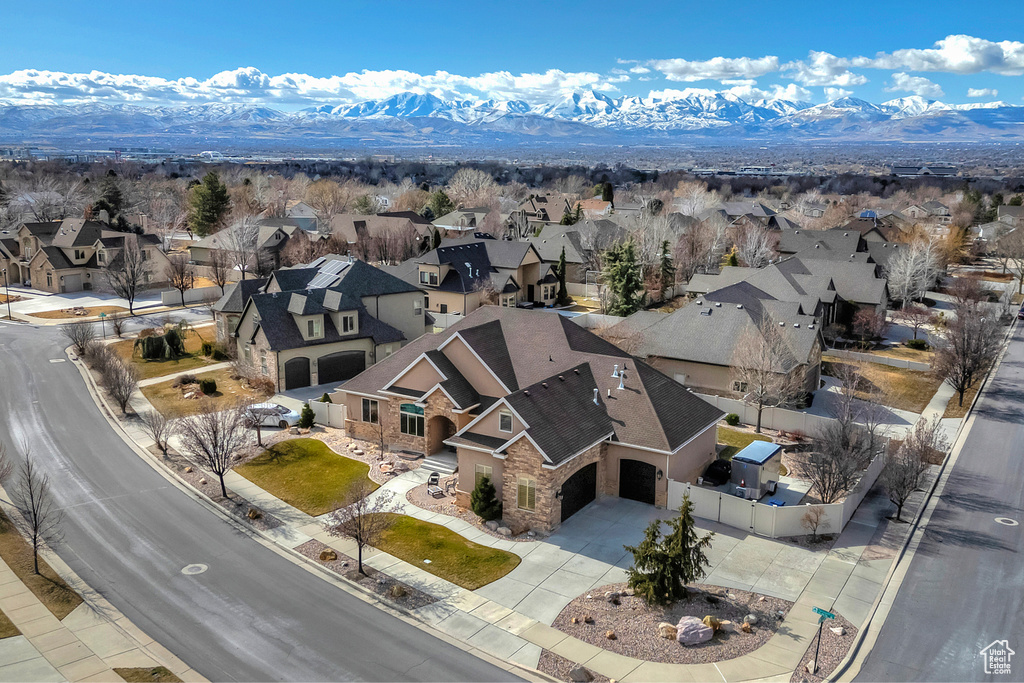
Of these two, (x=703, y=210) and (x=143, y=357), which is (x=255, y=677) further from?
(x=703, y=210)

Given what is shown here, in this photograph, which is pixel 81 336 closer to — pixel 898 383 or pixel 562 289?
pixel 562 289

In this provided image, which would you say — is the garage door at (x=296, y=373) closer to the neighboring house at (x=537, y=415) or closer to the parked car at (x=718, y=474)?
the neighboring house at (x=537, y=415)

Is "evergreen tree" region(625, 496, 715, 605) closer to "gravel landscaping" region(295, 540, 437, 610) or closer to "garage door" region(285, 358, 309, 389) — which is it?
"gravel landscaping" region(295, 540, 437, 610)

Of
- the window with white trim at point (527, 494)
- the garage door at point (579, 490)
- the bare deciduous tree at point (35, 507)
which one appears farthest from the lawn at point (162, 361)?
the garage door at point (579, 490)

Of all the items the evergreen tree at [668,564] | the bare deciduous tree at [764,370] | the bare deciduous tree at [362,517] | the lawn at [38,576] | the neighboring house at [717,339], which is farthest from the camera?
the neighboring house at [717,339]

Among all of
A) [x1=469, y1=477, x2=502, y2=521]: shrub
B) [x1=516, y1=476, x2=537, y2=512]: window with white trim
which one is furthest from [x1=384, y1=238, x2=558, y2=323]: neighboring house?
[x1=516, y1=476, x2=537, y2=512]: window with white trim

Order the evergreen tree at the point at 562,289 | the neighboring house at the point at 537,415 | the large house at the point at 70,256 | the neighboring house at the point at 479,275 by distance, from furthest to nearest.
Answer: the evergreen tree at the point at 562,289
the large house at the point at 70,256
the neighboring house at the point at 479,275
the neighboring house at the point at 537,415

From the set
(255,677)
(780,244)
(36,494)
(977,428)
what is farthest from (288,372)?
(780,244)
